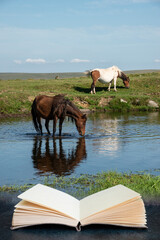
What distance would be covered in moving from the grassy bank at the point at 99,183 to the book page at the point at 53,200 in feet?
4.51

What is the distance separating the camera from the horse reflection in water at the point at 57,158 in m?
7.43

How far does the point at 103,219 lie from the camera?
3.36 m

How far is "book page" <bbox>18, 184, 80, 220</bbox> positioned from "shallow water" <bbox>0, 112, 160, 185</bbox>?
8.64ft

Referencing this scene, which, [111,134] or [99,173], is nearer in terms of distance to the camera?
[99,173]

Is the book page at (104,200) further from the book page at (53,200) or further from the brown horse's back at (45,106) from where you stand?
the brown horse's back at (45,106)

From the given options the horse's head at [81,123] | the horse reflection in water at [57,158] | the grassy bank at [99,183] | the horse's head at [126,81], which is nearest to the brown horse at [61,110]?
the horse's head at [81,123]

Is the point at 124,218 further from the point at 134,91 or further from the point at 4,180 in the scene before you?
the point at 134,91

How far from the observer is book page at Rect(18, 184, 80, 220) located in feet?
11.1

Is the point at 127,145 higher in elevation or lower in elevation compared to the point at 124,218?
lower

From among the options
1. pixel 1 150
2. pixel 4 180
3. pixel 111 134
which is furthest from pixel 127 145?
pixel 4 180

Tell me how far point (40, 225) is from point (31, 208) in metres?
0.23

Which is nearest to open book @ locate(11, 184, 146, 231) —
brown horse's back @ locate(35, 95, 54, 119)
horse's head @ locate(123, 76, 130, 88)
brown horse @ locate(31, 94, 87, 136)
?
brown horse @ locate(31, 94, 87, 136)

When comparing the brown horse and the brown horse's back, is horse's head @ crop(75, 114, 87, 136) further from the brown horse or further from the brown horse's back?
the brown horse's back

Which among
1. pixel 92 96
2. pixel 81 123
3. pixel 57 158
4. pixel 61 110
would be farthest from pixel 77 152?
pixel 92 96
